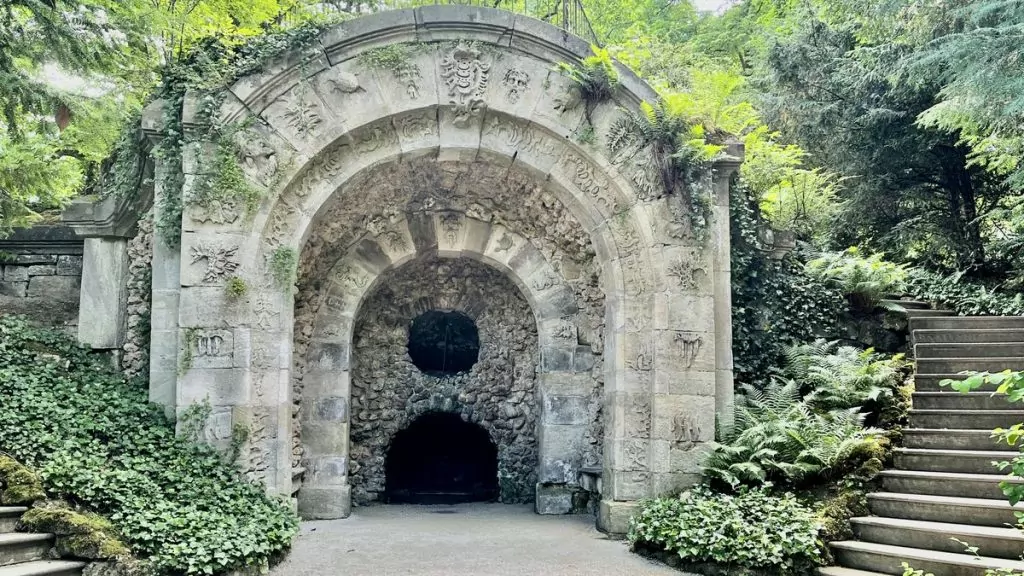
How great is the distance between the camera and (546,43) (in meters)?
7.71

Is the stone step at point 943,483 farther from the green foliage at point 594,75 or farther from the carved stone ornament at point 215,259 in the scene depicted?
the carved stone ornament at point 215,259

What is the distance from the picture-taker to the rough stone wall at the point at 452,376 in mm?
9531

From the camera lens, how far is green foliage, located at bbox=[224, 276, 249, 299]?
23.1 ft

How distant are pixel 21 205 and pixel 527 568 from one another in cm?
635

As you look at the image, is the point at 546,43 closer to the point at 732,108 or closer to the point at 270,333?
the point at 732,108

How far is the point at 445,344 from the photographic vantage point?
1070 centimetres

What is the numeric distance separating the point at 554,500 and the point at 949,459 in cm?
419

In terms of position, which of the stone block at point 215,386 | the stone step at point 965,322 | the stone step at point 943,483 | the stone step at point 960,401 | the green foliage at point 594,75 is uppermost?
the green foliage at point 594,75

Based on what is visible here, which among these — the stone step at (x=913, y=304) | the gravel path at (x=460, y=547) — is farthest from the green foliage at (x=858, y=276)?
the gravel path at (x=460, y=547)

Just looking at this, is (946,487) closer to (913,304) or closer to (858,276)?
(858,276)

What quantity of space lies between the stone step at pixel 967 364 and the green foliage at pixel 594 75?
483 centimetres

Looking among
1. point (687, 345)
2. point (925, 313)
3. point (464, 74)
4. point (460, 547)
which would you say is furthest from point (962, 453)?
point (464, 74)

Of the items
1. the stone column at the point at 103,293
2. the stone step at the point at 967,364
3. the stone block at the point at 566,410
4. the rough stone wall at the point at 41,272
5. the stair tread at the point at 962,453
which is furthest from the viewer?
the stone block at the point at 566,410

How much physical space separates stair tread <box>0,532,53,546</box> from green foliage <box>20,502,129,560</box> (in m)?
0.05
